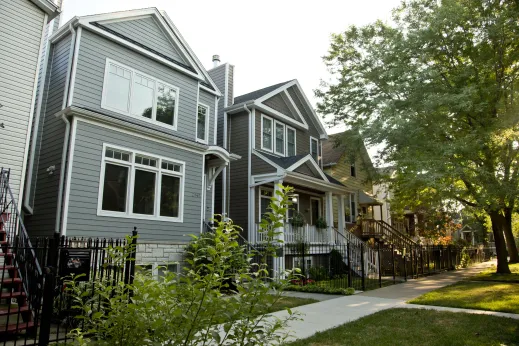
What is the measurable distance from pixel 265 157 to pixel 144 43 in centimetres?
676

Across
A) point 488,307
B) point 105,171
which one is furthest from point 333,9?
point 488,307

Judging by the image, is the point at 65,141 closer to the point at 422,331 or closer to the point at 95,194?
the point at 95,194

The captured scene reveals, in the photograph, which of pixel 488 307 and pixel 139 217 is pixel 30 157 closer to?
pixel 139 217

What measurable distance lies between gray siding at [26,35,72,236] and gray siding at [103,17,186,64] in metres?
1.65

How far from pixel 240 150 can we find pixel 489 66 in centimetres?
1098

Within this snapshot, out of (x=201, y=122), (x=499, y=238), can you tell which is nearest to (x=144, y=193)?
(x=201, y=122)

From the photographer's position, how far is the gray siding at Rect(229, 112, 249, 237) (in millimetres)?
16156

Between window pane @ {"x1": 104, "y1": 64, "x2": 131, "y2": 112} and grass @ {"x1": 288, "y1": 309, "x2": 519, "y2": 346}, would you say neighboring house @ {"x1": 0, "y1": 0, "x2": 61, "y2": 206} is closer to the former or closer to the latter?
window pane @ {"x1": 104, "y1": 64, "x2": 131, "y2": 112}

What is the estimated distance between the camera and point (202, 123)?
1468cm

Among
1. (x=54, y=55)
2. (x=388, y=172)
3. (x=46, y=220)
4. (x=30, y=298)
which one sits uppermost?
(x=54, y=55)

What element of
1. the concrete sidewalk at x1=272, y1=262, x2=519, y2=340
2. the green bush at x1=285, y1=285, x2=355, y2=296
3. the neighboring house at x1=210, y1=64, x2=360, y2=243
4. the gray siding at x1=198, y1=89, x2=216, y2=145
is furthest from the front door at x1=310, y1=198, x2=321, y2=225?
the green bush at x1=285, y1=285, x2=355, y2=296

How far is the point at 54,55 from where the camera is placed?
11156 mm

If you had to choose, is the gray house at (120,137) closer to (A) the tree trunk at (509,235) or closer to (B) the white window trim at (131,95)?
(B) the white window trim at (131,95)

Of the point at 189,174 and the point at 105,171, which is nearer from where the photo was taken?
the point at 105,171
